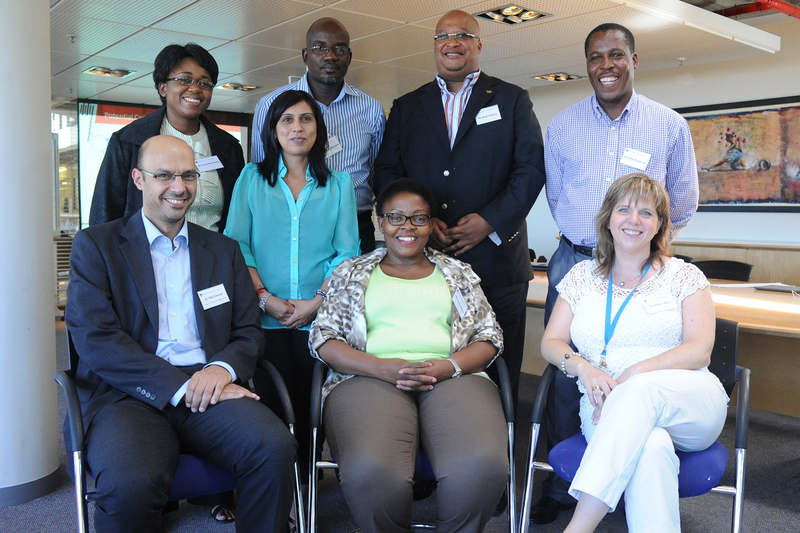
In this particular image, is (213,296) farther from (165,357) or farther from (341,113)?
(341,113)

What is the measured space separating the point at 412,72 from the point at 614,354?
684cm

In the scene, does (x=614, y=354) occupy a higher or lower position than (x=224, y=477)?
higher

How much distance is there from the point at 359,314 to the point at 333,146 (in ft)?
3.01

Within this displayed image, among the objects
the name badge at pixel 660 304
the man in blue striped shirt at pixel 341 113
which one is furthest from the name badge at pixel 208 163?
the name badge at pixel 660 304

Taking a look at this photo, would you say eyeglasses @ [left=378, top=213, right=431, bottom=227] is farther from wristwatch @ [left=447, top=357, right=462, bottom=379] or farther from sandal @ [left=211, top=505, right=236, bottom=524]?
sandal @ [left=211, top=505, right=236, bottom=524]

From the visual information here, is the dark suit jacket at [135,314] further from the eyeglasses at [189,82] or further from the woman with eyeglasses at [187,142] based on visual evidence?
the eyeglasses at [189,82]

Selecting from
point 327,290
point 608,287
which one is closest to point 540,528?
point 608,287

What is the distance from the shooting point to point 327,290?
105 inches

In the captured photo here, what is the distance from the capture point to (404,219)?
Result: 258 centimetres

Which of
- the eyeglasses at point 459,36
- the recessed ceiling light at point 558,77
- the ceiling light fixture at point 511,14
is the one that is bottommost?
the eyeglasses at point 459,36

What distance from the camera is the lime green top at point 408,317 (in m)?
2.49

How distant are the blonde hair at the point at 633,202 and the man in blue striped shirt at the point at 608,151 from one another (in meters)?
0.33

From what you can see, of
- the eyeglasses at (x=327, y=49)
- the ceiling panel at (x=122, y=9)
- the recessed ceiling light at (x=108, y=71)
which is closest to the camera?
the eyeglasses at (x=327, y=49)

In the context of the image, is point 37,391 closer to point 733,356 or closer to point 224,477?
point 224,477
